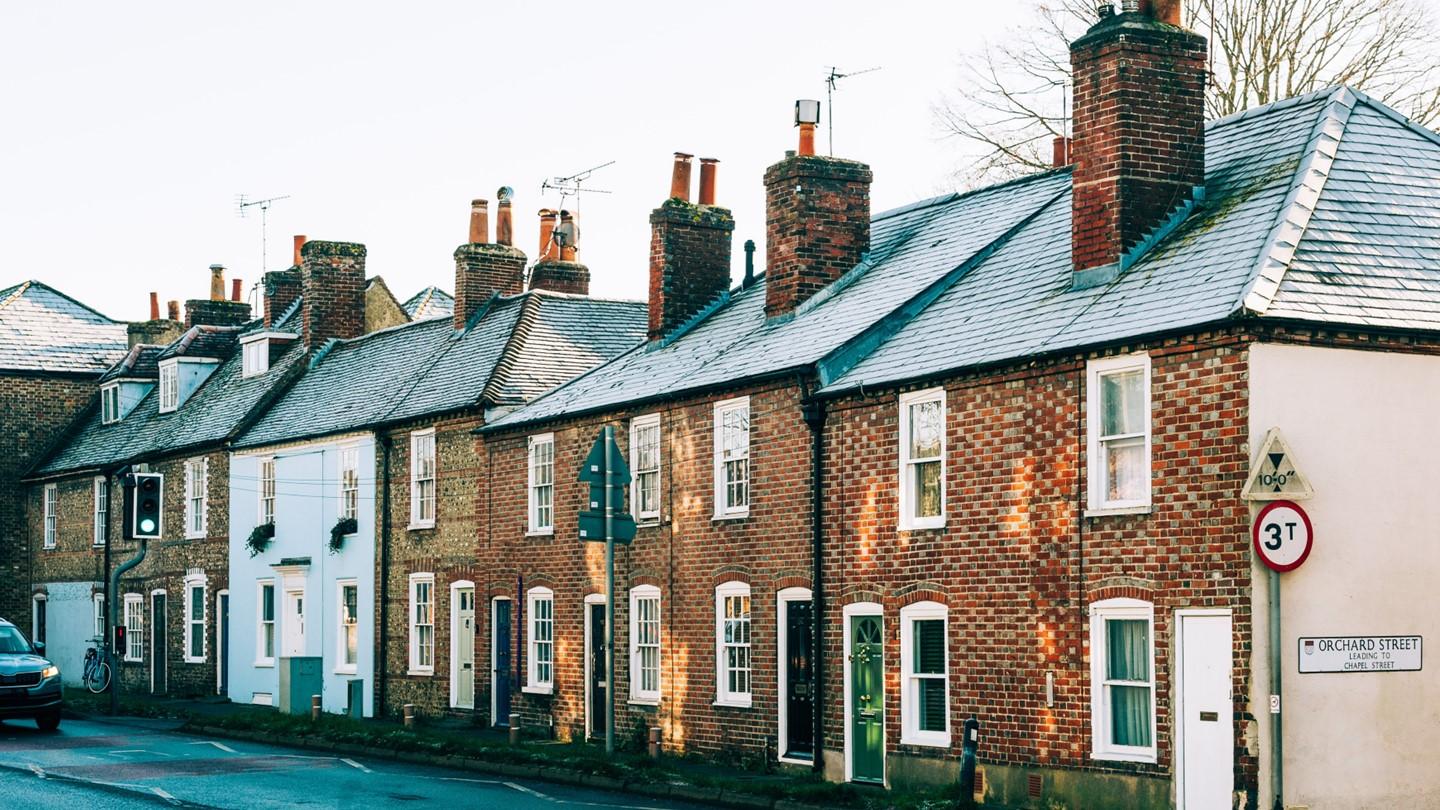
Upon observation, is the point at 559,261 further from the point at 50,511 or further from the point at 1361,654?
the point at 1361,654

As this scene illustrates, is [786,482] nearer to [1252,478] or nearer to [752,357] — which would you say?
[752,357]

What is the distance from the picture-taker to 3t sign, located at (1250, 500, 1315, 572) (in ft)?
55.0

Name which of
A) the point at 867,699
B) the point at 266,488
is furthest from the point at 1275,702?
the point at 266,488

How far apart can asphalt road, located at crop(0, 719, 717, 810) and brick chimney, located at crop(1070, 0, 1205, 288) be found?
798cm

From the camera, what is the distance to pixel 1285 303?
17547mm

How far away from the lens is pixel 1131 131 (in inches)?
826

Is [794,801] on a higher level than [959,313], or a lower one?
lower

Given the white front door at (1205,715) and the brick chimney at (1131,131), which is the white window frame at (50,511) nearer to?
the brick chimney at (1131,131)

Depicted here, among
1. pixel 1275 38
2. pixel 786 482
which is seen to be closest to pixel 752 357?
pixel 786 482

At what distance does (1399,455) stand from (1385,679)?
2.16 metres

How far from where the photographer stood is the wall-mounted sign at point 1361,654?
1736 cm

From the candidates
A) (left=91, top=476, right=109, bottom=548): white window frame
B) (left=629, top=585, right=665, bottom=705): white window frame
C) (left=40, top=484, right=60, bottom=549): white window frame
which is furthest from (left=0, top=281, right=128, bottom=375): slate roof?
(left=629, top=585, right=665, bottom=705): white window frame

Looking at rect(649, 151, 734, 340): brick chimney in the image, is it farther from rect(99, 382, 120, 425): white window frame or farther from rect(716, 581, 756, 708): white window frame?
rect(99, 382, 120, 425): white window frame

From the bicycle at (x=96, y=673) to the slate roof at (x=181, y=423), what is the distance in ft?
17.0
